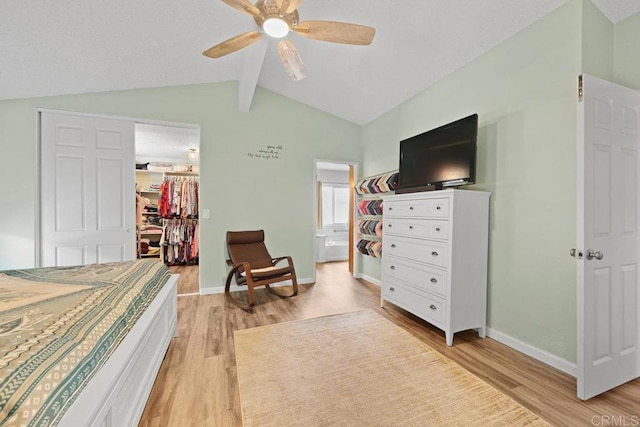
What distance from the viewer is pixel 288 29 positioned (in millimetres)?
1794

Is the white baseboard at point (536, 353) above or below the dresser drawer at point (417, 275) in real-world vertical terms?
below

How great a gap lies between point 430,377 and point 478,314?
958 millimetres

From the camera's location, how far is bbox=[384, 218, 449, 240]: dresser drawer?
2332 mm

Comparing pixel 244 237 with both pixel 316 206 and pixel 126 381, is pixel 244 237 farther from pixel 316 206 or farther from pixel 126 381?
pixel 126 381

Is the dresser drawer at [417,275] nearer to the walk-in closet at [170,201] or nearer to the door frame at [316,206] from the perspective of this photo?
the door frame at [316,206]

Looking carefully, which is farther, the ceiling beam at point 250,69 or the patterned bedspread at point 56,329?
the ceiling beam at point 250,69

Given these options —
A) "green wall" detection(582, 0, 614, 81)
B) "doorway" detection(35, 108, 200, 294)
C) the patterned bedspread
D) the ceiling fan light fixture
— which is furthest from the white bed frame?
"green wall" detection(582, 0, 614, 81)

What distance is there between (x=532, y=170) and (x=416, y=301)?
1509 mm

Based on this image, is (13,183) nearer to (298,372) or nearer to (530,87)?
(298,372)

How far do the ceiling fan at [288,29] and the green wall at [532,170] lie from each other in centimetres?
134

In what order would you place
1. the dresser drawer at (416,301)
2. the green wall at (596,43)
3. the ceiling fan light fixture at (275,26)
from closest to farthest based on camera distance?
the ceiling fan light fixture at (275,26), the green wall at (596,43), the dresser drawer at (416,301)

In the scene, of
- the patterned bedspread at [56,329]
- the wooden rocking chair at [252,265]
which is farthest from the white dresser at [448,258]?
the patterned bedspread at [56,329]

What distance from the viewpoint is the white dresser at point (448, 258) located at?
227 cm

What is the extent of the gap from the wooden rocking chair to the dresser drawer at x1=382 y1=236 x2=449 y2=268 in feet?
4.27
